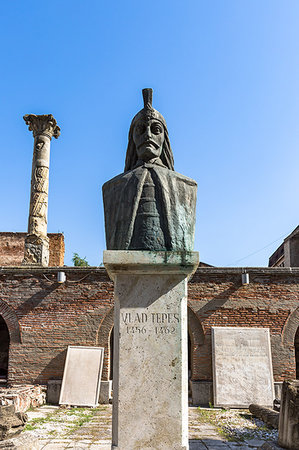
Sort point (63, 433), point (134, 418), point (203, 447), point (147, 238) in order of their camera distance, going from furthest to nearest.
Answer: point (63, 433) < point (203, 447) < point (147, 238) < point (134, 418)

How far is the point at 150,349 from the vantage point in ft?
11.2

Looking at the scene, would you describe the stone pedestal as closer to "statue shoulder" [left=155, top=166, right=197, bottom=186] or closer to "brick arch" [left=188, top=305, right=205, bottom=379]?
"statue shoulder" [left=155, top=166, right=197, bottom=186]

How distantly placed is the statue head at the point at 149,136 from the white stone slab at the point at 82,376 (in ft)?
25.2

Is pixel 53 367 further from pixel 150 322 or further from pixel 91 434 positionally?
pixel 150 322

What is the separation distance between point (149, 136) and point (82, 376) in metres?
8.17

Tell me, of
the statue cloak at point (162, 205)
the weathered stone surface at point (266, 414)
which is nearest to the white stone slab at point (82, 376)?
the weathered stone surface at point (266, 414)

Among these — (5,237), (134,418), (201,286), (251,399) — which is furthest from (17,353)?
(5,237)

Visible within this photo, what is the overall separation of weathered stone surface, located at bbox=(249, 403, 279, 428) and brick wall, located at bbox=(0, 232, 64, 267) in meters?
13.6

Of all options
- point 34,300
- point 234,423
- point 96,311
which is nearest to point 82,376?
point 96,311

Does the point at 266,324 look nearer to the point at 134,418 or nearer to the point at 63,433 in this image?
the point at 63,433

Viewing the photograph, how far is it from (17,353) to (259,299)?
6.58 m

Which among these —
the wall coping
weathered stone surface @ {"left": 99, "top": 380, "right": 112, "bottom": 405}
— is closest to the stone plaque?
the wall coping

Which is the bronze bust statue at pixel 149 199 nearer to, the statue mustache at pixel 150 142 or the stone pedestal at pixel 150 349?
the statue mustache at pixel 150 142

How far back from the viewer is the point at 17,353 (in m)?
10.9
